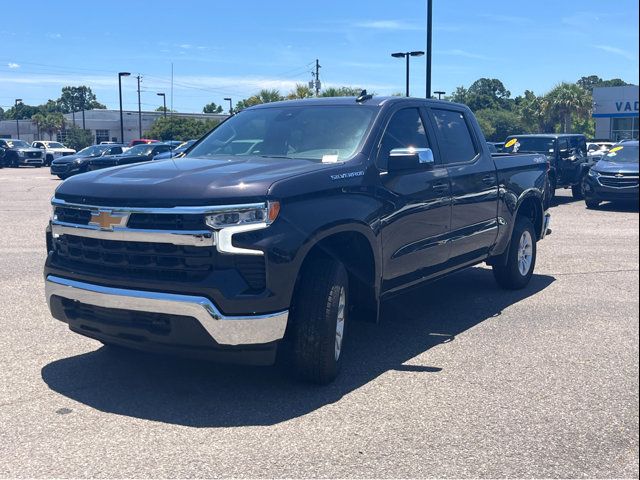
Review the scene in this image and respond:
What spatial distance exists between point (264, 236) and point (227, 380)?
1262 mm

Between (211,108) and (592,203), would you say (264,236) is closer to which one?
(592,203)

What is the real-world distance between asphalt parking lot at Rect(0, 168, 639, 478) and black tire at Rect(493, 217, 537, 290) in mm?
706

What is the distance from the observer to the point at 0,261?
31.0 ft

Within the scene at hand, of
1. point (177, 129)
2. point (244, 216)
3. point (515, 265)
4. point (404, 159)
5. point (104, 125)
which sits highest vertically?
→ point (104, 125)

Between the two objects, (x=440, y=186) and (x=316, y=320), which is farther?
(x=440, y=186)

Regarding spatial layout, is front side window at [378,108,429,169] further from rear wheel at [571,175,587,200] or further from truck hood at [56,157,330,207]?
rear wheel at [571,175,587,200]

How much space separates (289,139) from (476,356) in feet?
7.18

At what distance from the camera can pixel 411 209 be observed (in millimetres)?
5480

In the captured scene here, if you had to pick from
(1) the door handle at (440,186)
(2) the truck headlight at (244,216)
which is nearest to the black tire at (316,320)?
(2) the truck headlight at (244,216)

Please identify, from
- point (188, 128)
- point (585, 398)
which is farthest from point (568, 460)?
point (188, 128)

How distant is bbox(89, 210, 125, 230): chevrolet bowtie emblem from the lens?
4352 millimetres

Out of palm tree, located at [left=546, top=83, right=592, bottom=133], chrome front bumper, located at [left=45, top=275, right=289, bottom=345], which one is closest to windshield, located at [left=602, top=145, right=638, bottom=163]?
chrome front bumper, located at [left=45, top=275, right=289, bottom=345]

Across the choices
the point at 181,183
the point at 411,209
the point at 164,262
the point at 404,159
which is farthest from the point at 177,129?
the point at 164,262

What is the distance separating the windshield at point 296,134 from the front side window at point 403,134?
190 mm
